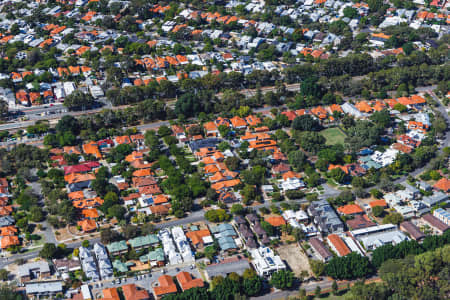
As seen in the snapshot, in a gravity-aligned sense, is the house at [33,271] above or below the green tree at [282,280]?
below

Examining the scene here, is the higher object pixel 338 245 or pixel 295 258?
pixel 338 245

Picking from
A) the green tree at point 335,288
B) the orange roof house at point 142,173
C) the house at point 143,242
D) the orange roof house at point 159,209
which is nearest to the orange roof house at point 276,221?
the green tree at point 335,288

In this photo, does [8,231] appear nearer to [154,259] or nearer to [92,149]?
[154,259]

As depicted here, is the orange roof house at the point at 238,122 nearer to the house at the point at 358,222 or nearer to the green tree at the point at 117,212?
the house at the point at 358,222

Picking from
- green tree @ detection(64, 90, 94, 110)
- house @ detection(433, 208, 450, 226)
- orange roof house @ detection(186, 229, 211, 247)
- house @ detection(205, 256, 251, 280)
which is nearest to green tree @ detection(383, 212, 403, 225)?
house @ detection(433, 208, 450, 226)

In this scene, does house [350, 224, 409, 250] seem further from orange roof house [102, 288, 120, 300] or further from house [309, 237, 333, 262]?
orange roof house [102, 288, 120, 300]

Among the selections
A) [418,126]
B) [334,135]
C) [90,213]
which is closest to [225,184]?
[90,213]
